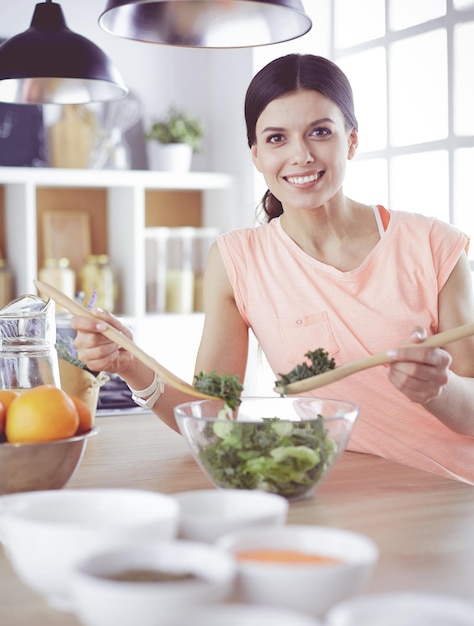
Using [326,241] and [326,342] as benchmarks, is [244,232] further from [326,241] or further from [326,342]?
[326,342]

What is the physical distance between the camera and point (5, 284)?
3736 millimetres

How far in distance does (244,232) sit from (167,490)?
885 millimetres

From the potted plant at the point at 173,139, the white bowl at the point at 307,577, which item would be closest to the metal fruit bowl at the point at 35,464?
the white bowl at the point at 307,577

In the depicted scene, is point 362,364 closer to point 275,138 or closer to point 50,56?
point 275,138

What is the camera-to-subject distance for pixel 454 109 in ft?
10.3

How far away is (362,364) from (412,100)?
2381 millimetres

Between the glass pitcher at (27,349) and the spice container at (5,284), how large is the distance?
2067 mm

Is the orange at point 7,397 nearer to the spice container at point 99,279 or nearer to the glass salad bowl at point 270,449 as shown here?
the glass salad bowl at point 270,449

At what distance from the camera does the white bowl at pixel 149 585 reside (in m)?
0.63

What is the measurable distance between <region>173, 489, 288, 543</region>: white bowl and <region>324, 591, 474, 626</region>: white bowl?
0.67ft

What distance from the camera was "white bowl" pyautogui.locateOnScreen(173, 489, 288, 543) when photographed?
2.81 feet

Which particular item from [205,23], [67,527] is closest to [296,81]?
[205,23]

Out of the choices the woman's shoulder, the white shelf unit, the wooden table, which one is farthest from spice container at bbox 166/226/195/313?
the wooden table

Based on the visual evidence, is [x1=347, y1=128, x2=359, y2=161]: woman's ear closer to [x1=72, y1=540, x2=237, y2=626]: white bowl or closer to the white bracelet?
the white bracelet
